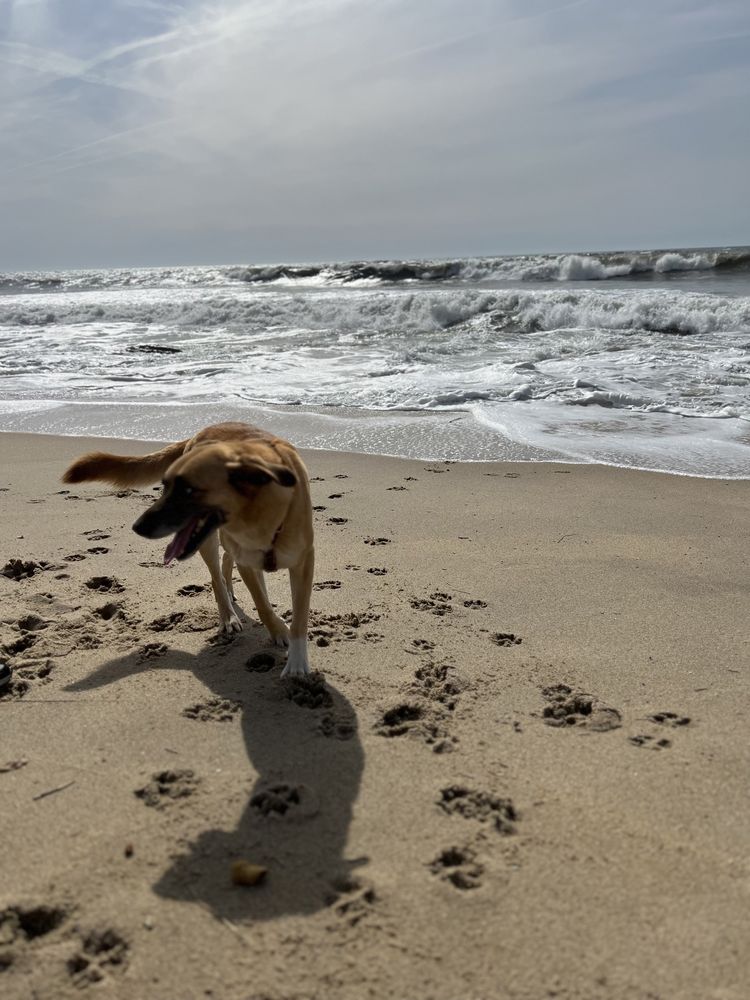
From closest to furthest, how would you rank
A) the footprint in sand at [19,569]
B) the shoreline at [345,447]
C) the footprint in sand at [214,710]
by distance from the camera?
the footprint in sand at [214,710], the footprint in sand at [19,569], the shoreline at [345,447]

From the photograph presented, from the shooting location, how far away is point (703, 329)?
651 inches

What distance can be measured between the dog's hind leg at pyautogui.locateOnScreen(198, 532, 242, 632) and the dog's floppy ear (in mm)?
695

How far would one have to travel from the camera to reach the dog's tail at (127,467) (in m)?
3.60

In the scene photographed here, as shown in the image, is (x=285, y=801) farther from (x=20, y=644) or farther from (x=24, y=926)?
(x=20, y=644)

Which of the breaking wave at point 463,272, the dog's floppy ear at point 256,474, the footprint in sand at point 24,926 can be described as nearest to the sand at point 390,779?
the footprint in sand at point 24,926

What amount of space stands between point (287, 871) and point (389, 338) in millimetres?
15759

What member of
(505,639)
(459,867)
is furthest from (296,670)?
(459,867)

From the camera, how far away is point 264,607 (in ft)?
11.2

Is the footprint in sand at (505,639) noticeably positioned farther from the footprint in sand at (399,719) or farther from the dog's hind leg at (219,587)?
the dog's hind leg at (219,587)

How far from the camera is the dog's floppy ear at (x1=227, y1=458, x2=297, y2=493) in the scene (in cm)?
272

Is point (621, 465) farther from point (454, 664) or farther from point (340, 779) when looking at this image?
point (340, 779)

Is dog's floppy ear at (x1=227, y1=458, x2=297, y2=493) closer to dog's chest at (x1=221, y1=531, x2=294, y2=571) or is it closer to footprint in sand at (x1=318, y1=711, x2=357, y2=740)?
dog's chest at (x1=221, y1=531, x2=294, y2=571)

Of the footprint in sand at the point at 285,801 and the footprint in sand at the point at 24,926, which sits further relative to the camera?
the footprint in sand at the point at 285,801

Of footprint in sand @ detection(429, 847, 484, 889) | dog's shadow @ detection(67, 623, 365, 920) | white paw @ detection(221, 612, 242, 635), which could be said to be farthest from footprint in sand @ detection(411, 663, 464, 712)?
white paw @ detection(221, 612, 242, 635)
